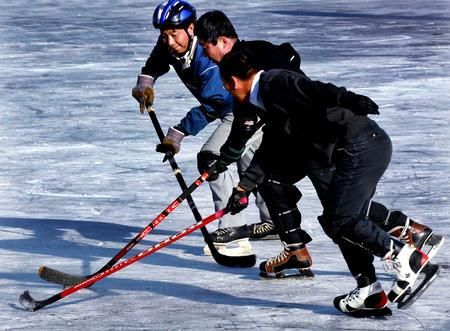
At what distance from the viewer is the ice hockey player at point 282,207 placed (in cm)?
656

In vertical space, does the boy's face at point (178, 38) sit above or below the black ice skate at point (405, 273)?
above

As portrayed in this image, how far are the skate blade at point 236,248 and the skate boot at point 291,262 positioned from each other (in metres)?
0.54

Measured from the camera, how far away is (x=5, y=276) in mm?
7023

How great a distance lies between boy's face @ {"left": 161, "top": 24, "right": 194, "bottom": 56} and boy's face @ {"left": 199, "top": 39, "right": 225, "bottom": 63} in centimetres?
52

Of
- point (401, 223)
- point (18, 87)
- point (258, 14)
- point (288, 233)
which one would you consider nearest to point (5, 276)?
Answer: point (288, 233)

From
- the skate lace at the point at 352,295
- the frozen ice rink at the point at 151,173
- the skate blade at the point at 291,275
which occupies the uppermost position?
the skate lace at the point at 352,295

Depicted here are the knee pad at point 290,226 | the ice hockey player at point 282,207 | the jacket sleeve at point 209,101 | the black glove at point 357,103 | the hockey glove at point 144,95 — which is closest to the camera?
the black glove at point 357,103

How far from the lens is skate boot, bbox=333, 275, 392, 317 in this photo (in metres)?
5.96

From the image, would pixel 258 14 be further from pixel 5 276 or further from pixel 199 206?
pixel 5 276

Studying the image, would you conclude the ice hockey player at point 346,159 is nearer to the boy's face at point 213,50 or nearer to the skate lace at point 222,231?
the boy's face at point 213,50

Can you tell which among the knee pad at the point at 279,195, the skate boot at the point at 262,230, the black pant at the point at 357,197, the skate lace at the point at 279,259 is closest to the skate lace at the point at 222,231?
the skate boot at the point at 262,230

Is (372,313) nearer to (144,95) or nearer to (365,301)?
(365,301)

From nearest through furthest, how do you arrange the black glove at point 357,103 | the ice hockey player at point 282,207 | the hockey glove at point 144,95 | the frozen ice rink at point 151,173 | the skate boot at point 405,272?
the black glove at point 357,103 < the skate boot at point 405,272 < the frozen ice rink at point 151,173 < the ice hockey player at point 282,207 < the hockey glove at point 144,95

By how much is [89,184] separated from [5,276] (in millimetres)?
2407
